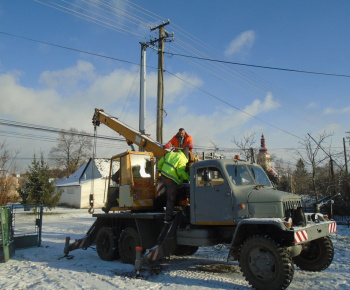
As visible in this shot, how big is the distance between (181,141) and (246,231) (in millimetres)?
3124

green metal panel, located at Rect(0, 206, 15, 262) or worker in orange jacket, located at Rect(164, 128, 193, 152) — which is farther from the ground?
worker in orange jacket, located at Rect(164, 128, 193, 152)

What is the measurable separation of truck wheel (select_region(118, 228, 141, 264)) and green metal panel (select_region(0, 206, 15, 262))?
2.92 m

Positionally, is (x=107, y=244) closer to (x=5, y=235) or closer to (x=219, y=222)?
(x=5, y=235)

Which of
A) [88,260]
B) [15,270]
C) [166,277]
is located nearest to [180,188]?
Answer: [166,277]

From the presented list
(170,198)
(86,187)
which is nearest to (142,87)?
(170,198)

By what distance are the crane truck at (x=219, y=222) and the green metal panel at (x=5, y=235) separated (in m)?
1.54

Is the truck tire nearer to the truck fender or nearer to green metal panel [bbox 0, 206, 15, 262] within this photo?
the truck fender

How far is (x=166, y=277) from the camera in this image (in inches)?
269

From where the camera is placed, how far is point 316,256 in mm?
7012

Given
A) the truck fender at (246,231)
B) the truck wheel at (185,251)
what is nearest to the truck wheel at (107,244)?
the truck wheel at (185,251)

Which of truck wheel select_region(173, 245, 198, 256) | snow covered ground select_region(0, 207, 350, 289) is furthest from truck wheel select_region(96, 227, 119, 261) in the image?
truck wheel select_region(173, 245, 198, 256)

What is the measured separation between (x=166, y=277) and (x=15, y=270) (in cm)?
360

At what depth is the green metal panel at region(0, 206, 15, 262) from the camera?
8379mm

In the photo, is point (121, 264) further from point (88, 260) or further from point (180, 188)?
point (180, 188)
